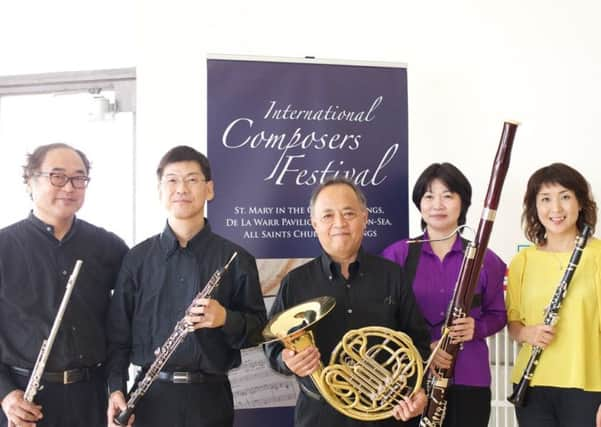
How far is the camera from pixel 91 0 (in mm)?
3715

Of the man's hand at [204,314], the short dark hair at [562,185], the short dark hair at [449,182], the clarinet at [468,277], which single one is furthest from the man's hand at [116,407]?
the short dark hair at [562,185]

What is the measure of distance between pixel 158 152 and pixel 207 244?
1.61 metres

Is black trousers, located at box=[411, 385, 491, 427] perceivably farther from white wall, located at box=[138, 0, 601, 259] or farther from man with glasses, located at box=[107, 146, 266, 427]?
white wall, located at box=[138, 0, 601, 259]

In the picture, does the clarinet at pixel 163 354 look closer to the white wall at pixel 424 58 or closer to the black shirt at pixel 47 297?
the black shirt at pixel 47 297

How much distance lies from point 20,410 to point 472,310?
4.88 ft

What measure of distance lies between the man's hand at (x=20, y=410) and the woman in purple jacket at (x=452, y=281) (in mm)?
1252

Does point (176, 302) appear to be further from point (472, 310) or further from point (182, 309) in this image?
point (472, 310)

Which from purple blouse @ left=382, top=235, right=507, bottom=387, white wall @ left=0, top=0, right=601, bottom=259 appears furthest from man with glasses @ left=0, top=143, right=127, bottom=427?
white wall @ left=0, top=0, right=601, bottom=259

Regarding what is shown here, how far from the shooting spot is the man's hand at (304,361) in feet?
5.64

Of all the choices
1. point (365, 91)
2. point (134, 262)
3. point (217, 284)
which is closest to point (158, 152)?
point (365, 91)

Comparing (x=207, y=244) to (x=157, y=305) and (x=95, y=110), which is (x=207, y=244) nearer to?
(x=157, y=305)

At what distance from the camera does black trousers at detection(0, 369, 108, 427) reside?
1.98 m

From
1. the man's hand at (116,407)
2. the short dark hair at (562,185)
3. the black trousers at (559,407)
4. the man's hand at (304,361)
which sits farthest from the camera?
the short dark hair at (562,185)

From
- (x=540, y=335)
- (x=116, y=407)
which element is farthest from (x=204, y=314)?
(x=540, y=335)
